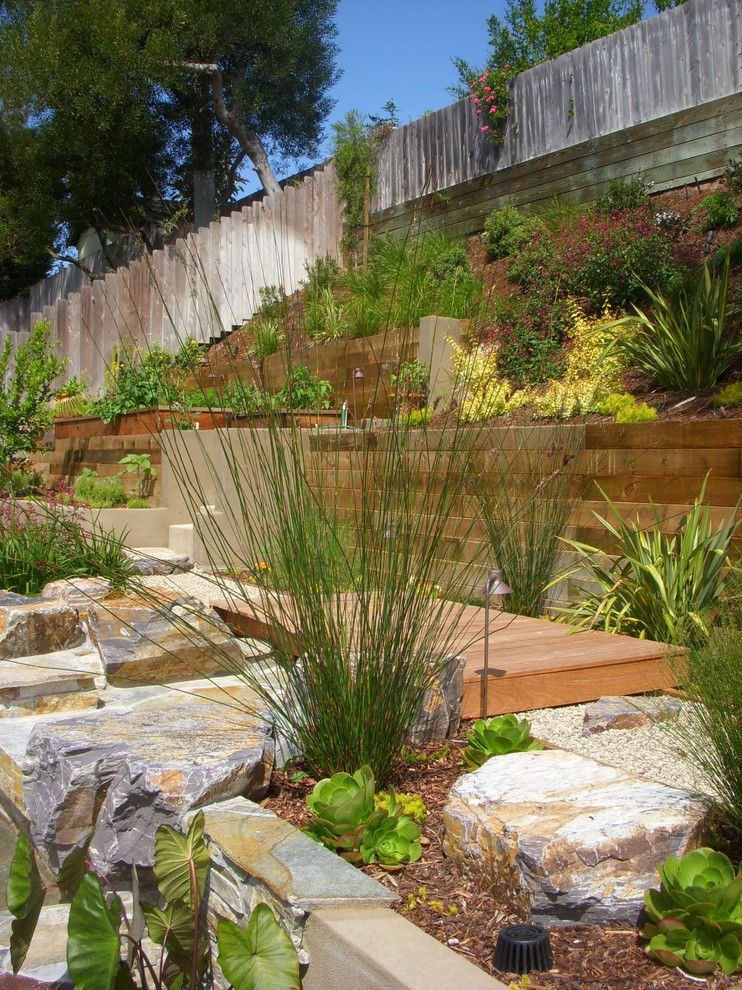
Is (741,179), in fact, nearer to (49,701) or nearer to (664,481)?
(664,481)

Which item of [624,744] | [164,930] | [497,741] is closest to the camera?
[164,930]

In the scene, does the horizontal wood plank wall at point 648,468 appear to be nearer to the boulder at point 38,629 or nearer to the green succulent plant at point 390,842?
the boulder at point 38,629

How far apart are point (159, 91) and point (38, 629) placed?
13877 millimetres

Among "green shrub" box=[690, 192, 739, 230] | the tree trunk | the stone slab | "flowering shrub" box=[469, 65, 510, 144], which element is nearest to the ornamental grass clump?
the stone slab

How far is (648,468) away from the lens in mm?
4754

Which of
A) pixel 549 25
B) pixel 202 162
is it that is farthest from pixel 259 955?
pixel 549 25

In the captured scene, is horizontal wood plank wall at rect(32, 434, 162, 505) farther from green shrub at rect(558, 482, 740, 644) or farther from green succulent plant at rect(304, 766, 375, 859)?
green succulent plant at rect(304, 766, 375, 859)

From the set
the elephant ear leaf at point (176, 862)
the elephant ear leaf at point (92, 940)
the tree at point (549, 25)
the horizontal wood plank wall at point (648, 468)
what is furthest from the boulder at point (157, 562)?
the tree at point (549, 25)

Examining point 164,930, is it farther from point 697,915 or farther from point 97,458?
point 97,458

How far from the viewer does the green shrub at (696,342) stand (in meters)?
5.27

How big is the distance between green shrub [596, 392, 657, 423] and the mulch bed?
322cm

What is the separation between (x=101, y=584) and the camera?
504cm

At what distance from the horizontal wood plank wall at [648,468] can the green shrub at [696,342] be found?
82 centimetres

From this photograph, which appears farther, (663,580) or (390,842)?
(663,580)
